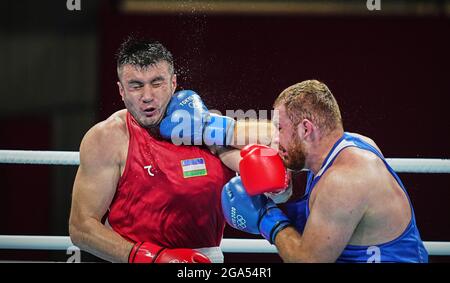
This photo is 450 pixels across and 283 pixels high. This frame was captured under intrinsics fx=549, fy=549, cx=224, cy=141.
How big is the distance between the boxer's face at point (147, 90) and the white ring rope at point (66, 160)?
360 millimetres

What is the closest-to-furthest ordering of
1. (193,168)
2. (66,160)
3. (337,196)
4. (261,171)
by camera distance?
(337,196) < (261,171) < (193,168) < (66,160)

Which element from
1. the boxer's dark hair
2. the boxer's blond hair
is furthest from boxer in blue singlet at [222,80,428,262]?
the boxer's dark hair

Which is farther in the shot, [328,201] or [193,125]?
[193,125]

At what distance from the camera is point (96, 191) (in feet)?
6.58

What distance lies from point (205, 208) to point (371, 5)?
110 cm

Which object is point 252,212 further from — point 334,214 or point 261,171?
point 334,214

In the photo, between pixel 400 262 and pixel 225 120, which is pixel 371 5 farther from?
pixel 400 262

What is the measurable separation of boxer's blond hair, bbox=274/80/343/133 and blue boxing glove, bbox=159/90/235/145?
0.26 meters

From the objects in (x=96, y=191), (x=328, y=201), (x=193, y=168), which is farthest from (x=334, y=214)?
(x=96, y=191)

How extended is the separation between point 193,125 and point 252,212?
0.39 meters

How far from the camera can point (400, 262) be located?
1.78 metres

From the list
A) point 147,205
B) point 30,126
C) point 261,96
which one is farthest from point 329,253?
point 30,126

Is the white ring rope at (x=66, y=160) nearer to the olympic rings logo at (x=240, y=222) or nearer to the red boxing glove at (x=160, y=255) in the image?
the red boxing glove at (x=160, y=255)

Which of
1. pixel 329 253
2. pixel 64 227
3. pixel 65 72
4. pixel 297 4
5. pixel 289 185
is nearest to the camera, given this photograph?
pixel 329 253
